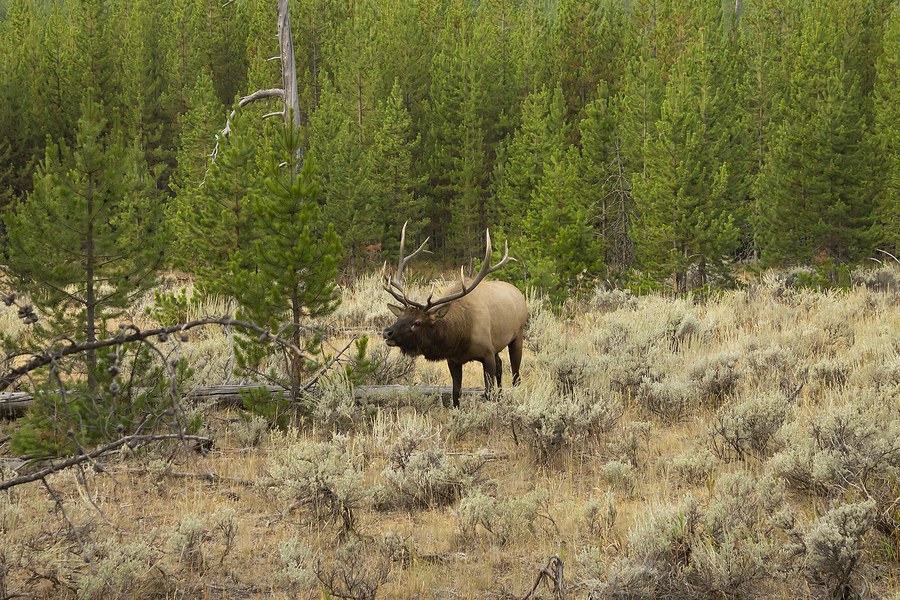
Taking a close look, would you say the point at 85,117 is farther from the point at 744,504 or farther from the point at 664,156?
the point at 664,156

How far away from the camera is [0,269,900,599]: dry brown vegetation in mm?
3734

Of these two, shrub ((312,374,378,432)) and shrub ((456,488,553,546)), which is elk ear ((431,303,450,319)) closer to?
shrub ((312,374,378,432))

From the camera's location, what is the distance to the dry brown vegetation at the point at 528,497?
12.3ft

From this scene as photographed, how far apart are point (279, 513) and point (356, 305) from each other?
8.35 metres

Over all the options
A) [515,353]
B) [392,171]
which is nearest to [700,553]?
[515,353]

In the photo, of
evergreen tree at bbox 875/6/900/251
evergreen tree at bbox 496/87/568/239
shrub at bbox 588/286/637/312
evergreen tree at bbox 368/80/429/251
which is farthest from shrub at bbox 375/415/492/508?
evergreen tree at bbox 875/6/900/251

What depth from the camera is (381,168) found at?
78.6 ft

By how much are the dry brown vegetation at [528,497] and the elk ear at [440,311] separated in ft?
3.08

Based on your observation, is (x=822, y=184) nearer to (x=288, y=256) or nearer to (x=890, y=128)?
(x=890, y=128)

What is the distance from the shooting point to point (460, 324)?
6793 millimetres

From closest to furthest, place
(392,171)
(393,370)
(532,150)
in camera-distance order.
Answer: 1. (393,370)
2. (532,150)
3. (392,171)

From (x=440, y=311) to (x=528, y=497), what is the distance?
2.24m

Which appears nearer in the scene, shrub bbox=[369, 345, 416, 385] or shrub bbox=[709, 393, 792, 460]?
shrub bbox=[709, 393, 792, 460]

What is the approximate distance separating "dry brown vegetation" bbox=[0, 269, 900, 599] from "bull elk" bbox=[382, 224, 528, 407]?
491mm
